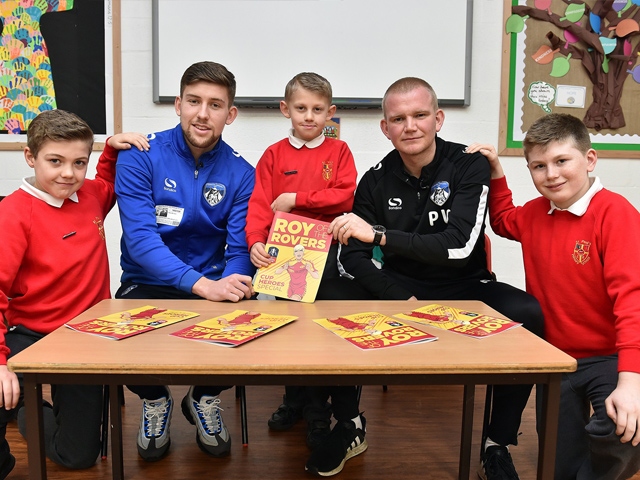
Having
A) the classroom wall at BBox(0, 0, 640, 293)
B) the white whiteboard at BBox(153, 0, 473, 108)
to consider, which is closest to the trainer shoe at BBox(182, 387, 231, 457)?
the classroom wall at BBox(0, 0, 640, 293)

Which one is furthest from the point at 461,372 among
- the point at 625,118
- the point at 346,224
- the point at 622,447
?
the point at 625,118

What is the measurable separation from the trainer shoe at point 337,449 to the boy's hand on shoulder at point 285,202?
0.92m

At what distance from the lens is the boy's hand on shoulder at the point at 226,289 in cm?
176

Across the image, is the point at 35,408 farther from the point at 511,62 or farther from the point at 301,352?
the point at 511,62

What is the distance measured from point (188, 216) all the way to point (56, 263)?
545mm

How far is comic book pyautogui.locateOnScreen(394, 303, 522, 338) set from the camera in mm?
1417

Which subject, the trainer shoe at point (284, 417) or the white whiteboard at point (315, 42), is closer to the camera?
the trainer shoe at point (284, 417)

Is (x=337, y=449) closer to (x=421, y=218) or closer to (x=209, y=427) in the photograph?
(x=209, y=427)

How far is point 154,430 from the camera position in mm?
1872

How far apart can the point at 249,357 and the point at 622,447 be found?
3.36 ft

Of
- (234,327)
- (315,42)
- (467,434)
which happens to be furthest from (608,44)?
(234,327)

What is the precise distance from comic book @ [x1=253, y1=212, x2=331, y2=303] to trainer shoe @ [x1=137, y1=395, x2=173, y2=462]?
0.59 metres

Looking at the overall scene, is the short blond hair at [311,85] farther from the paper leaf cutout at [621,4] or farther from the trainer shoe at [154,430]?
the paper leaf cutout at [621,4]

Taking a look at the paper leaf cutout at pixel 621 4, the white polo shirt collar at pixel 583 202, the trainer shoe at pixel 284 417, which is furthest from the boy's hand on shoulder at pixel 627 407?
the paper leaf cutout at pixel 621 4
